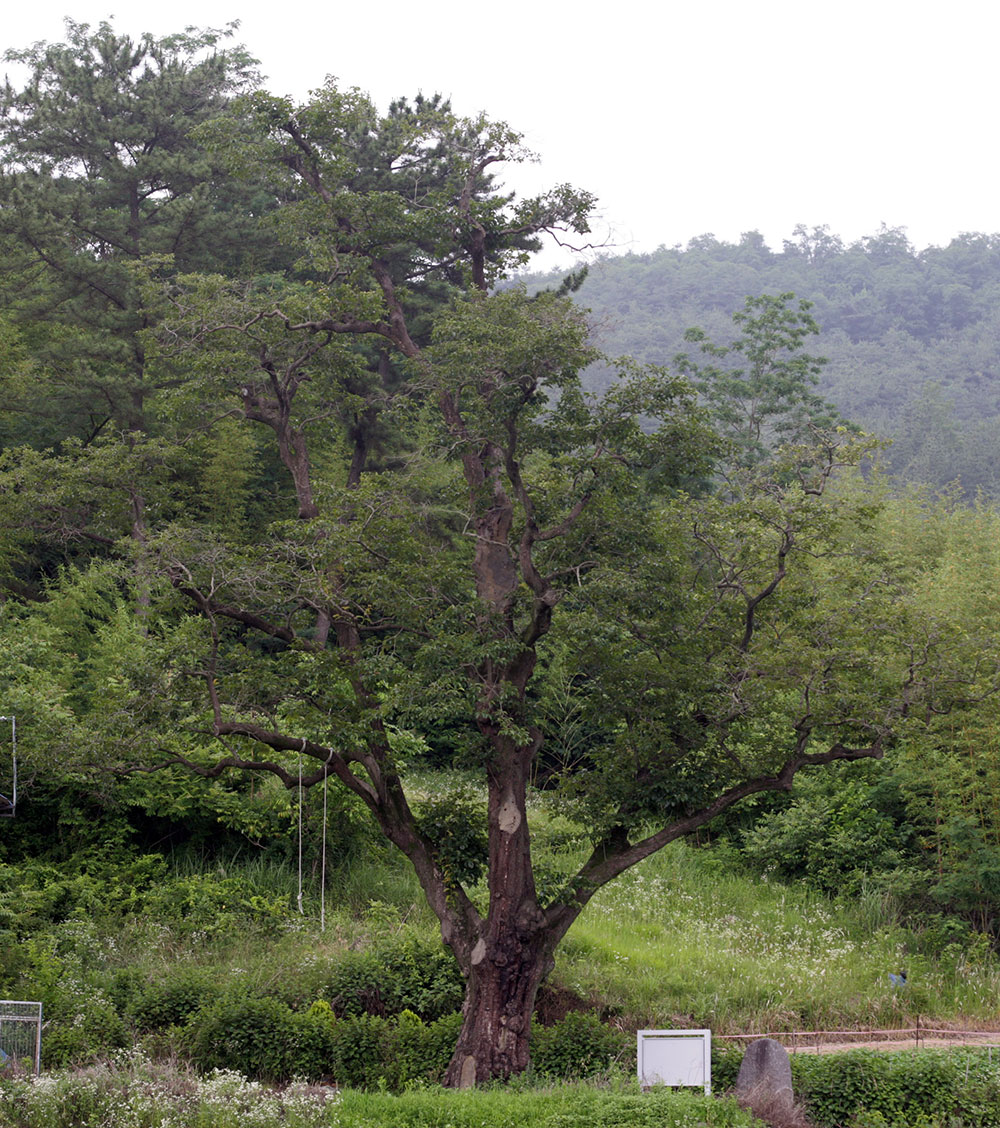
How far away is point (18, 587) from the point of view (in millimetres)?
24797

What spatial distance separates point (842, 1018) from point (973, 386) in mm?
65692

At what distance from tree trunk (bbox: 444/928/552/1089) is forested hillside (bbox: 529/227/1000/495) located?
47.4 m

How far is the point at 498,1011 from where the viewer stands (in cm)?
1113

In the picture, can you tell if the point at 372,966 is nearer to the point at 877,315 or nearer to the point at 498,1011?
the point at 498,1011

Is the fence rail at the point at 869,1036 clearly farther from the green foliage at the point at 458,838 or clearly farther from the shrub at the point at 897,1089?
the green foliage at the point at 458,838

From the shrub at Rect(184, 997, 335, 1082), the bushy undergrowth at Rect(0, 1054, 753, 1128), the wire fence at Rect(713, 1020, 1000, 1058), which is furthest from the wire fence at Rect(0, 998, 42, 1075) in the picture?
the wire fence at Rect(713, 1020, 1000, 1058)

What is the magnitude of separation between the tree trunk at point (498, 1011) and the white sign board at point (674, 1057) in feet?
5.45

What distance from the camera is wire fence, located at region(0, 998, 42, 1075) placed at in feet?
34.6

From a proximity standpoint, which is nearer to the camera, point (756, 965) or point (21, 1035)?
point (21, 1035)

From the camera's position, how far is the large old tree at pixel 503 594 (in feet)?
36.6

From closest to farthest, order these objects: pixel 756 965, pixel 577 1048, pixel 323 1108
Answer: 1. pixel 323 1108
2. pixel 577 1048
3. pixel 756 965

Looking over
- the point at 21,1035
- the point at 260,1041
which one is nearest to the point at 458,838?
the point at 260,1041

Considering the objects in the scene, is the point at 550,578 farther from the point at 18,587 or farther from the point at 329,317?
the point at 18,587

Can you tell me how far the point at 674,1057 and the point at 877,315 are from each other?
258ft
